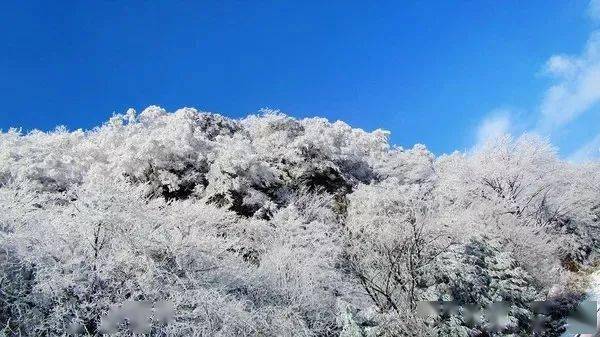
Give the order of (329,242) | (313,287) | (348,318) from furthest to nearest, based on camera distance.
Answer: (329,242), (313,287), (348,318)

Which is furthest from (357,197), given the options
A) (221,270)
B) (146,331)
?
(146,331)

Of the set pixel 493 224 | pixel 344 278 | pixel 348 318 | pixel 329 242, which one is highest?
pixel 493 224

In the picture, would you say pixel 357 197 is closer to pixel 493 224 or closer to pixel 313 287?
pixel 493 224

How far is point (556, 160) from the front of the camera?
38.4 m

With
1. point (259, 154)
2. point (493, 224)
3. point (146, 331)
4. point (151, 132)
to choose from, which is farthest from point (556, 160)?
point (146, 331)

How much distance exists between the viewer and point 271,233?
23.2 meters

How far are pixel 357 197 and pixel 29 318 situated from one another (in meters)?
19.0

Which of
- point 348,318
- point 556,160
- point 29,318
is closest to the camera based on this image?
point 29,318

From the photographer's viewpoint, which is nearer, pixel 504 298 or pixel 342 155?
pixel 504 298

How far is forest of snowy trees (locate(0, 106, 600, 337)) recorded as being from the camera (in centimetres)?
1415

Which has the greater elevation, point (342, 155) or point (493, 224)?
point (342, 155)

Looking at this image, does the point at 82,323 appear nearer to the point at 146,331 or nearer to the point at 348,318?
the point at 146,331

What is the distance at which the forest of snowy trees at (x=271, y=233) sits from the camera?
14.1 meters

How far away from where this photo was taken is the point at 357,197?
2917cm
